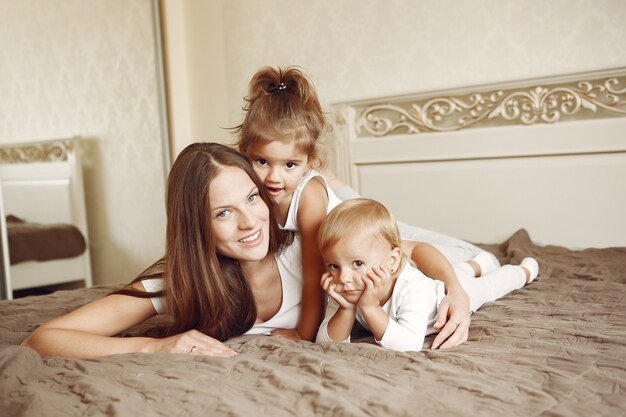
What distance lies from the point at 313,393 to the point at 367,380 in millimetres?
117

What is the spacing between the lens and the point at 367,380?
122 centimetres

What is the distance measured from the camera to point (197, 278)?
5.34ft

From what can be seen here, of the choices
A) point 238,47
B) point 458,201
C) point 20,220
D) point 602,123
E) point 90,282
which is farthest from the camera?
point 238,47

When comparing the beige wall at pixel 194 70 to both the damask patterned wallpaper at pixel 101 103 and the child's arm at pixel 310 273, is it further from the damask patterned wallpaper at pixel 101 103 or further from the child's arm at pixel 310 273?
the child's arm at pixel 310 273

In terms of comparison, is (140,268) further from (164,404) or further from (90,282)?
(164,404)

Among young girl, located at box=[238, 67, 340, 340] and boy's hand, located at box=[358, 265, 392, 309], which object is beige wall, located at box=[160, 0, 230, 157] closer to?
young girl, located at box=[238, 67, 340, 340]

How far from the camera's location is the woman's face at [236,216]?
5.21 feet

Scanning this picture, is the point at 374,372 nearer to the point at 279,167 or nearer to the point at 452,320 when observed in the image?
the point at 452,320

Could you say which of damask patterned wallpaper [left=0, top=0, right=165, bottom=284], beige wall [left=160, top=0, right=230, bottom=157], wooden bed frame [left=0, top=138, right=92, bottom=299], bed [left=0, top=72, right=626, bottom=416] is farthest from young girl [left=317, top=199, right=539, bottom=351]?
beige wall [left=160, top=0, right=230, bottom=157]

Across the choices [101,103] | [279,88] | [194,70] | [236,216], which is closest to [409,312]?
[236,216]

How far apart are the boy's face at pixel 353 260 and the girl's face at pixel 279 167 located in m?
0.31

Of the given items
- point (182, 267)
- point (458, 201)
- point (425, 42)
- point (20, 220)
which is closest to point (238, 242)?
point (182, 267)

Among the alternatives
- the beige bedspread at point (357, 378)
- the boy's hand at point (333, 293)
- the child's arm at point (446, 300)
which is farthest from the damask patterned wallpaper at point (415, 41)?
the boy's hand at point (333, 293)

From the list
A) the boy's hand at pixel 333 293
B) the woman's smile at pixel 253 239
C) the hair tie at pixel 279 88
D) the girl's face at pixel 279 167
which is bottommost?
the boy's hand at pixel 333 293
